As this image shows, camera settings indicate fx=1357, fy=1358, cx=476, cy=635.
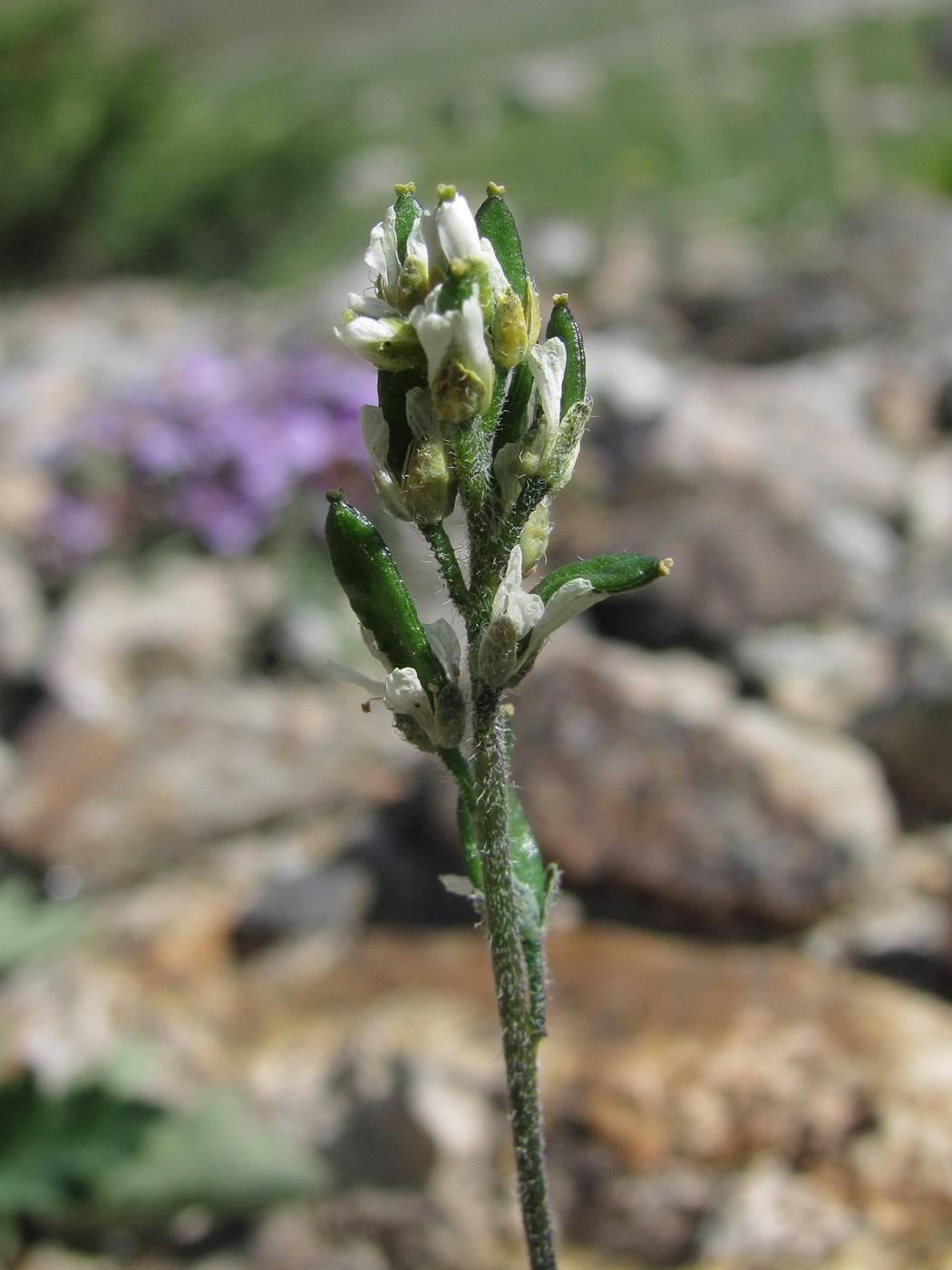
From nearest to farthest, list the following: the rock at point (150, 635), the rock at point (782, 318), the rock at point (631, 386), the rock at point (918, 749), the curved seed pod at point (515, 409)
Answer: the curved seed pod at point (515, 409) → the rock at point (918, 749) → the rock at point (150, 635) → the rock at point (631, 386) → the rock at point (782, 318)

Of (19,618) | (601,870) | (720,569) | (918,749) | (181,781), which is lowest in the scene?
(601,870)

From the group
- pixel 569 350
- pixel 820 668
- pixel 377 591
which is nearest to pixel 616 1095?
pixel 377 591

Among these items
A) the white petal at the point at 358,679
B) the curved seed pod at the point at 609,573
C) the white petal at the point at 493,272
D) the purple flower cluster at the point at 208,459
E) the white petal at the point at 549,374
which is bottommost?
the white petal at the point at 358,679

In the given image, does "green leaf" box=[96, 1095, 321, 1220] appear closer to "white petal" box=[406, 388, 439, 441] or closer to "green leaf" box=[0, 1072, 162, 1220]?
"green leaf" box=[0, 1072, 162, 1220]

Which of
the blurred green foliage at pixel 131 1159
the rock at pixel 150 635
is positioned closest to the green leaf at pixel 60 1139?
the blurred green foliage at pixel 131 1159

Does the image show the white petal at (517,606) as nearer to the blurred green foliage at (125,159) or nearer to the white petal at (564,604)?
the white petal at (564,604)

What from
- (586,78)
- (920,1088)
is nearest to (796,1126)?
(920,1088)

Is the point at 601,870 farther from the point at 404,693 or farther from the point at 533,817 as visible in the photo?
the point at 404,693
